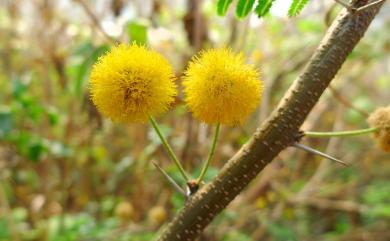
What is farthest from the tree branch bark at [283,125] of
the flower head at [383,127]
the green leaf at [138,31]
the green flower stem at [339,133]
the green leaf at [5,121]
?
the green leaf at [5,121]

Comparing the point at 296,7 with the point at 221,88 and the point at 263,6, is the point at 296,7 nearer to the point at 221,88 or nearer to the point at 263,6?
the point at 263,6

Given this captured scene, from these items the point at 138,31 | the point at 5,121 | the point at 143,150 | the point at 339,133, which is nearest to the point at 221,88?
the point at 339,133

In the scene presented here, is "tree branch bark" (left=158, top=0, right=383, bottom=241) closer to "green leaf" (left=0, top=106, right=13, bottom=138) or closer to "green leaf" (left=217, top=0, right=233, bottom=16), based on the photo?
"green leaf" (left=217, top=0, right=233, bottom=16)

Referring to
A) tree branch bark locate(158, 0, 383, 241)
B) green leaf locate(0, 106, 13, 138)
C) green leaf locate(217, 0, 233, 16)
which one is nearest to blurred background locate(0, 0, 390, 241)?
green leaf locate(0, 106, 13, 138)

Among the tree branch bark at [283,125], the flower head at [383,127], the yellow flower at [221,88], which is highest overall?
the yellow flower at [221,88]

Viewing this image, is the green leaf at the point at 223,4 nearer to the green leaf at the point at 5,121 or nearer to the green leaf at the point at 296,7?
the green leaf at the point at 296,7

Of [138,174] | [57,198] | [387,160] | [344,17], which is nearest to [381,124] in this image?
[344,17]

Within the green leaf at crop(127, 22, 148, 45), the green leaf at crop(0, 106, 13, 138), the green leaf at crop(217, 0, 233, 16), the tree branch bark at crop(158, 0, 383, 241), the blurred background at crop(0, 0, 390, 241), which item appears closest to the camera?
the tree branch bark at crop(158, 0, 383, 241)
